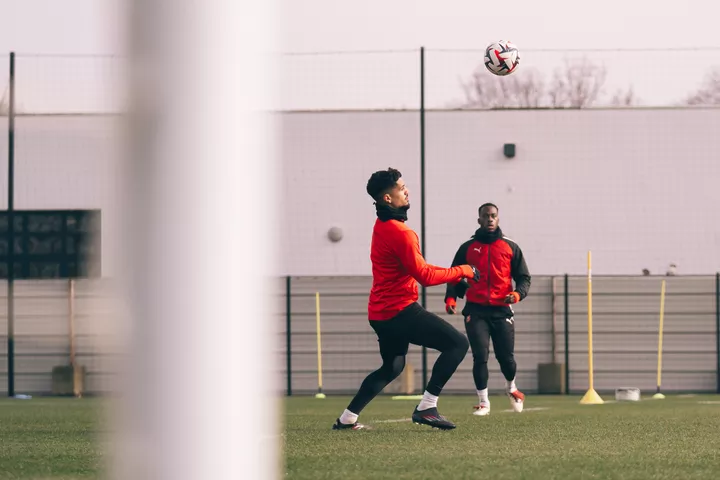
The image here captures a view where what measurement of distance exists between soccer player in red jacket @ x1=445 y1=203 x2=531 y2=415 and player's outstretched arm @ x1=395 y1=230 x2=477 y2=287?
3023mm

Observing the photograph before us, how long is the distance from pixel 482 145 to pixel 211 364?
76.8 ft

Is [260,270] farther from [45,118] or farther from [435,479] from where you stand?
[45,118]

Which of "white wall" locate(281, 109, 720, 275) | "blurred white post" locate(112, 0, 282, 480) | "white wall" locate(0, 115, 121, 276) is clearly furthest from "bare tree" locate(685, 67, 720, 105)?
"blurred white post" locate(112, 0, 282, 480)

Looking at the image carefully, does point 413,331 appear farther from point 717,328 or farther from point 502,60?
point 717,328

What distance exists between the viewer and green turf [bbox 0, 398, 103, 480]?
231 inches

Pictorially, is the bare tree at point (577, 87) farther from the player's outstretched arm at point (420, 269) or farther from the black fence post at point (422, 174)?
the player's outstretched arm at point (420, 269)

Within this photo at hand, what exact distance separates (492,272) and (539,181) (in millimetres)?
13247

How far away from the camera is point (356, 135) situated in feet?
80.3

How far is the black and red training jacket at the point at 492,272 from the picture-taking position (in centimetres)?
1135

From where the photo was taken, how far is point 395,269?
8.45 metres

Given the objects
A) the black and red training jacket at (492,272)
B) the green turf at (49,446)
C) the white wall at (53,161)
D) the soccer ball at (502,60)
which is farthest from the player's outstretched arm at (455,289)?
the white wall at (53,161)

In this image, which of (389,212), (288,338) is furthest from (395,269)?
(288,338)

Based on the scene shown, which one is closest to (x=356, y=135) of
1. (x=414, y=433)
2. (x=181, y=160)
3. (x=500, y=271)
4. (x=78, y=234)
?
(x=78, y=234)

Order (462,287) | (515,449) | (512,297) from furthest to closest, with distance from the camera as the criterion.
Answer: (512,297)
(462,287)
(515,449)
